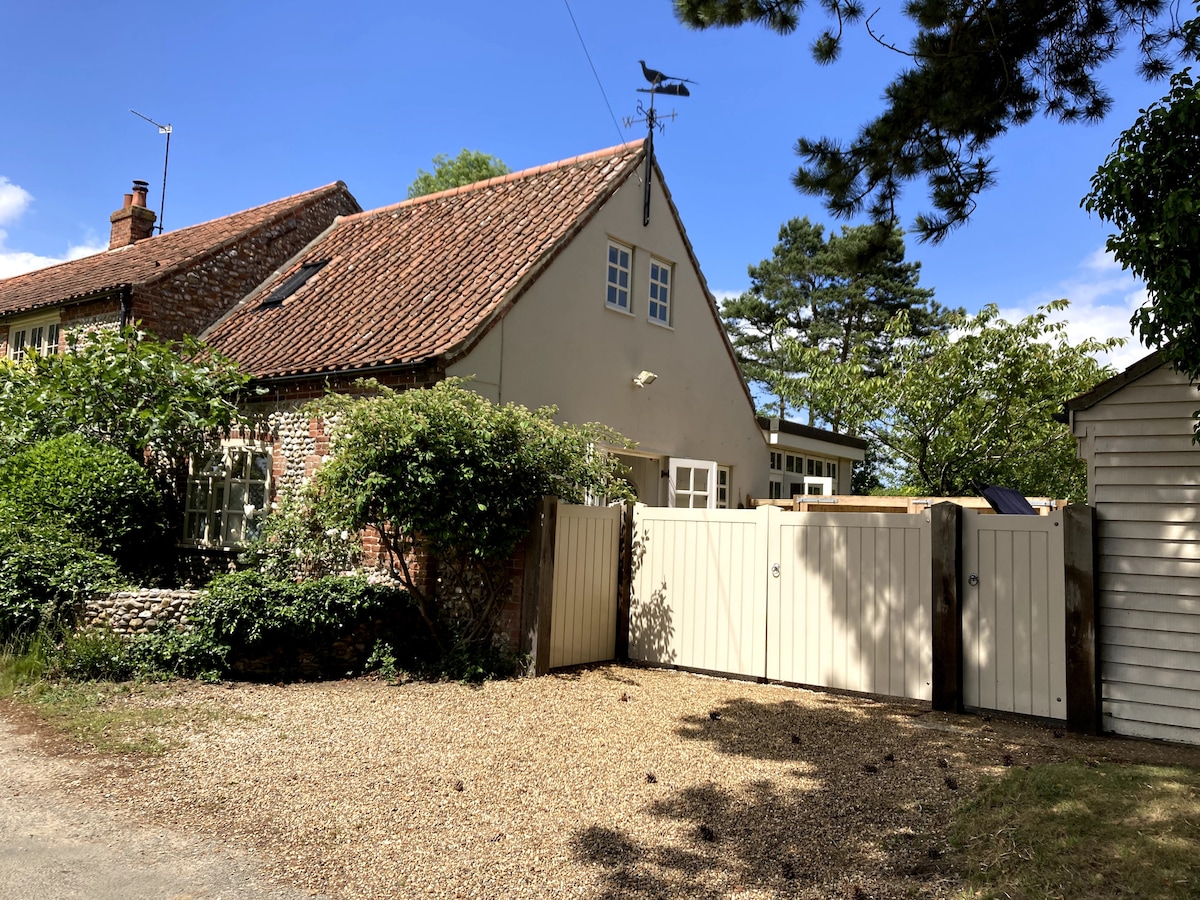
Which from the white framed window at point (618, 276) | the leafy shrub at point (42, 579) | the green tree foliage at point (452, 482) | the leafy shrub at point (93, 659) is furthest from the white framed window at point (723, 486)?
the leafy shrub at point (93, 659)

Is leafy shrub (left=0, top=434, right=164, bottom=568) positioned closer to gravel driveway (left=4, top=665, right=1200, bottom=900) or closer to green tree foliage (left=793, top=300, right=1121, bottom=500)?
gravel driveway (left=4, top=665, right=1200, bottom=900)

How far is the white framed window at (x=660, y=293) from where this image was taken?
13.8 m

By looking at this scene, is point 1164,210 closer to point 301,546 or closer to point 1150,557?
point 1150,557

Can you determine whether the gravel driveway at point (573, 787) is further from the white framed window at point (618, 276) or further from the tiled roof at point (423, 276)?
the white framed window at point (618, 276)

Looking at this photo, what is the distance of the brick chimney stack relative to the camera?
19844mm

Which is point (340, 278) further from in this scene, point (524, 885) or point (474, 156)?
point (474, 156)

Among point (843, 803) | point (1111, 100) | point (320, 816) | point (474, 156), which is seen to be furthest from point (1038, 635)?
point (474, 156)

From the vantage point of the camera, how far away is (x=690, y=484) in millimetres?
13617

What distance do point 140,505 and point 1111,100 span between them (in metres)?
11.8

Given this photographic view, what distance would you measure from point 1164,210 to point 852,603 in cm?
420

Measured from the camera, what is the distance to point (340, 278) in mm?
13969

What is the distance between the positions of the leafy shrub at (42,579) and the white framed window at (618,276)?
7.45 meters

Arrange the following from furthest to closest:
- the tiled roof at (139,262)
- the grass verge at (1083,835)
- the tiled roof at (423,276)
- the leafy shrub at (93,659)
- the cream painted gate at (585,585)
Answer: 1. the tiled roof at (139,262)
2. the tiled roof at (423,276)
3. the cream painted gate at (585,585)
4. the leafy shrub at (93,659)
5. the grass verge at (1083,835)

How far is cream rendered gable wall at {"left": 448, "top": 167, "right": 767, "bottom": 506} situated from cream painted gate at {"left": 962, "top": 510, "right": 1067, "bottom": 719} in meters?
5.82
